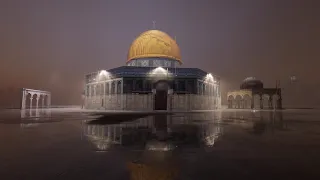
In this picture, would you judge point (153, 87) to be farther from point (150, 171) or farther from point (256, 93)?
point (150, 171)

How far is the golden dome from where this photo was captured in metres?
36.8

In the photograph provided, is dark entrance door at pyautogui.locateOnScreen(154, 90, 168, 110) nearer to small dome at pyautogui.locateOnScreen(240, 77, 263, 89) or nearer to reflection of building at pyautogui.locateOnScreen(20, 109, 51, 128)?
reflection of building at pyautogui.locateOnScreen(20, 109, 51, 128)

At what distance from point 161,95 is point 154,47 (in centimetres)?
1068

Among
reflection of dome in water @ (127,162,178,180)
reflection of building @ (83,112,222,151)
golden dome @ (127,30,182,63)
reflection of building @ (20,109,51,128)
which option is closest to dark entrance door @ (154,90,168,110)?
golden dome @ (127,30,182,63)

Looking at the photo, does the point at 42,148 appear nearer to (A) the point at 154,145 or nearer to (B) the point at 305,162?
(A) the point at 154,145

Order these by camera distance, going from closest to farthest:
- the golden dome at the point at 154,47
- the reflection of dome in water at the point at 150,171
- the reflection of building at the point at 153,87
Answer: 1. the reflection of dome in water at the point at 150,171
2. the reflection of building at the point at 153,87
3. the golden dome at the point at 154,47

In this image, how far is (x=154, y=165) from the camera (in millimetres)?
3887

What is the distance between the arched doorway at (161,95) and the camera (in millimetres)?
32531

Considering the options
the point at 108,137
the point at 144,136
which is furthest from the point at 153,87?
the point at 108,137

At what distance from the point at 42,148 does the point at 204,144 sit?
203 inches

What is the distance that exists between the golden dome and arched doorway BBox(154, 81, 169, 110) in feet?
23.4

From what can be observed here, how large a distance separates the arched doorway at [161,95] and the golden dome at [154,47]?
713cm

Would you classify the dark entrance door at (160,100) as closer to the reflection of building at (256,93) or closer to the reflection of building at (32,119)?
the reflection of building at (32,119)

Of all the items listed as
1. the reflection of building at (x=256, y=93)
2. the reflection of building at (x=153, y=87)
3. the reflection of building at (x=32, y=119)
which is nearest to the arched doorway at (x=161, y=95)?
the reflection of building at (x=153, y=87)
